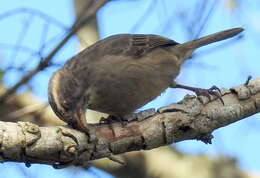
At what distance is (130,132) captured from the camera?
3723mm

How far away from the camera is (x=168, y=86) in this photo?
5430 mm

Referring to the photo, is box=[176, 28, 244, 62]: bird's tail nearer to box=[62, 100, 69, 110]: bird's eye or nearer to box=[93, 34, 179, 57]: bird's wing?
box=[93, 34, 179, 57]: bird's wing

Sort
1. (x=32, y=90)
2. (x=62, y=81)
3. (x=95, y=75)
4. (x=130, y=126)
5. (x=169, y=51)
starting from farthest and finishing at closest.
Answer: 1. (x=32, y=90)
2. (x=169, y=51)
3. (x=95, y=75)
4. (x=62, y=81)
5. (x=130, y=126)

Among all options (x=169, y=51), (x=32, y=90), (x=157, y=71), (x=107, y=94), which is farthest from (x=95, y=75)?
(x=32, y=90)

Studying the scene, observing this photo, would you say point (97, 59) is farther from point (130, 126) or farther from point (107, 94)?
point (130, 126)

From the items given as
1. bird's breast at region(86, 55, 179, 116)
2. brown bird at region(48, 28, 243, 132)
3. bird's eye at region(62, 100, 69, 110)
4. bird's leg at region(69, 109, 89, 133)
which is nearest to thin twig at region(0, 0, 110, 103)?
brown bird at region(48, 28, 243, 132)

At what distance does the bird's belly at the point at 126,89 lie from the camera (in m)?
4.77

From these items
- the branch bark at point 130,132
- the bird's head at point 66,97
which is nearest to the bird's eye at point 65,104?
the bird's head at point 66,97

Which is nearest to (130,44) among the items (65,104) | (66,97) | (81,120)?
(66,97)

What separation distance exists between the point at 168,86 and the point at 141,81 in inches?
16.4

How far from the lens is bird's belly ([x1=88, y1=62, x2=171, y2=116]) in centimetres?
477

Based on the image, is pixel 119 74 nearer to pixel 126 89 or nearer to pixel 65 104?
pixel 126 89

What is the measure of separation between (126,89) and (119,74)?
0.57 feet

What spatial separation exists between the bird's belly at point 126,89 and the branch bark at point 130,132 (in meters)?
0.93
